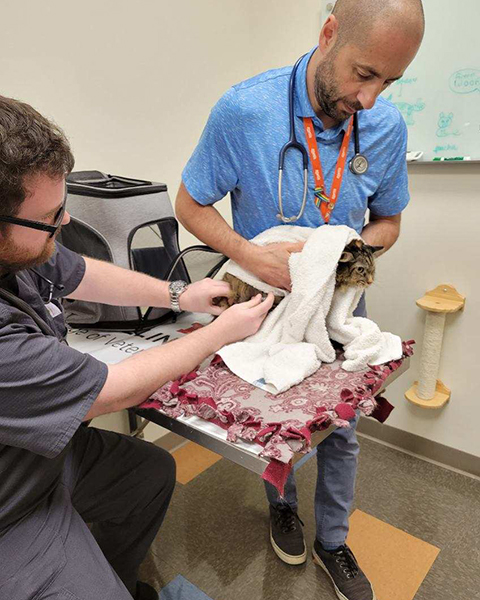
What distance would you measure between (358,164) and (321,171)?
10cm

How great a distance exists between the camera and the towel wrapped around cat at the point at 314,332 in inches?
38.6

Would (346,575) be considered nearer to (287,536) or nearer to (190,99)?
(287,536)

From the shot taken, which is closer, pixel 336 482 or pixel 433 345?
pixel 336 482

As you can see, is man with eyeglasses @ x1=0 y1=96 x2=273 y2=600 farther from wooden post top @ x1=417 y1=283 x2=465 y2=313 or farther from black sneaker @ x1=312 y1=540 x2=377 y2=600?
wooden post top @ x1=417 y1=283 x2=465 y2=313

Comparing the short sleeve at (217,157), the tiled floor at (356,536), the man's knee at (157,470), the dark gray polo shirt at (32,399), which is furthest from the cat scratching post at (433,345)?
the dark gray polo shirt at (32,399)

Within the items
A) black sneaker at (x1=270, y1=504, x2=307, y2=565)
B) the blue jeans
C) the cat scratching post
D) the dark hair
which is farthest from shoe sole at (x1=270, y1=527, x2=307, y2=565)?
the dark hair

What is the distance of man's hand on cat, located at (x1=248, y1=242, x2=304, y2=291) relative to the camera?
1.10 metres

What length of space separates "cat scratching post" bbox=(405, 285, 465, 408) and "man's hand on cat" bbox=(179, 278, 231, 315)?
0.94 metres

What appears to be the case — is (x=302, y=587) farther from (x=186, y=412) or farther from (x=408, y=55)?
(x=408, y=55)

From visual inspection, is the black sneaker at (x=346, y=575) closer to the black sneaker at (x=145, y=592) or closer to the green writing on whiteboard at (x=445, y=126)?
the black sneaker at (x=145, y=592)

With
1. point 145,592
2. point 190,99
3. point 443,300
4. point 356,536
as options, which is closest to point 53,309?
point 145,592

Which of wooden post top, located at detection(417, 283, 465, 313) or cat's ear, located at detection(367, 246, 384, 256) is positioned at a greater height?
cat's ear, located at detection(367, 246, 384, 256)

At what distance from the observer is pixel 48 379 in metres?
0.76

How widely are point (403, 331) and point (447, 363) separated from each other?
0.72 ft
